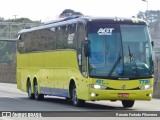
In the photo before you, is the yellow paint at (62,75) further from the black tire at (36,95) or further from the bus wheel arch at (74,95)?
the black tire at (36,95)

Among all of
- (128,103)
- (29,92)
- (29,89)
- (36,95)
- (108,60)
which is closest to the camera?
(108,60)

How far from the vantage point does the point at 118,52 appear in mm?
22172

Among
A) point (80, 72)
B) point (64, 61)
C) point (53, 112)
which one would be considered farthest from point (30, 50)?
point (53, 112)

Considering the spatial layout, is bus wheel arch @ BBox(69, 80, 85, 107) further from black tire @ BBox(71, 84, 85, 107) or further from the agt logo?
the agt logo

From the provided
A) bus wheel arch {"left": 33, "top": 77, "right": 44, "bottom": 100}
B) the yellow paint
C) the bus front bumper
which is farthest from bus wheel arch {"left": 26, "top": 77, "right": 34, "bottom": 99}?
the bus front bumper

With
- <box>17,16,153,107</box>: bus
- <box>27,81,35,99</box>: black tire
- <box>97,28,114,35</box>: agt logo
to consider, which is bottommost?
<box>27,81,35,99</box>: black tire

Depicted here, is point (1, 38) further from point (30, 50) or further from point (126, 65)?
point (126, 65)

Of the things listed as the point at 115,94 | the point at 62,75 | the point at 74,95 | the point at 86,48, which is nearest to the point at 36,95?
the point at 62,75

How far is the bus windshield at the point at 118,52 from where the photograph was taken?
869 inches

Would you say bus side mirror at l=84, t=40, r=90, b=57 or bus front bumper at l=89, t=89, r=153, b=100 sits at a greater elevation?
bus side mirror at l=84, t=40, r=90, b=57

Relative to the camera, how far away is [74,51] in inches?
930

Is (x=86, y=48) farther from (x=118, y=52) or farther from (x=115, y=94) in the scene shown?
(x=115, y=94)

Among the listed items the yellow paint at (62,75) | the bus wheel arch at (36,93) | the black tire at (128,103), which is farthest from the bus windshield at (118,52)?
the bus wheel arch at (36,93)

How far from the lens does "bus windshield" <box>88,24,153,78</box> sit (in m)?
22.1
